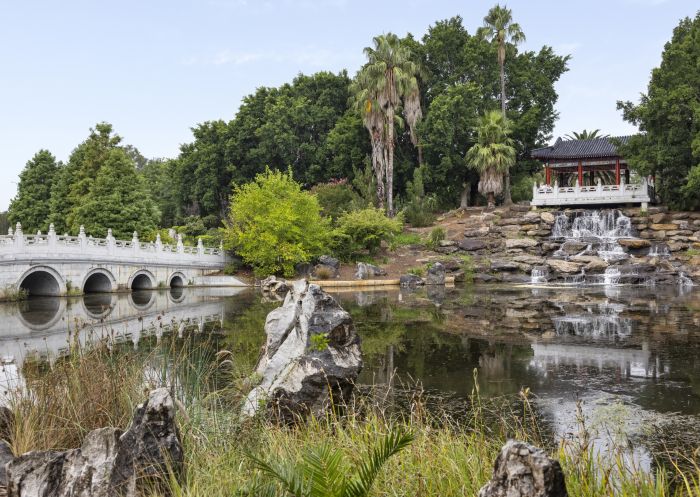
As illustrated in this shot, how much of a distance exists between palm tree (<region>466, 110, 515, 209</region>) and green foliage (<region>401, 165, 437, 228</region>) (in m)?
3.77

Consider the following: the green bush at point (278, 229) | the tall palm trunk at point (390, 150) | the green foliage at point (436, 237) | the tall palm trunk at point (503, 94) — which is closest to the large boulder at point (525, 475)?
the green bush at point (278, 229)

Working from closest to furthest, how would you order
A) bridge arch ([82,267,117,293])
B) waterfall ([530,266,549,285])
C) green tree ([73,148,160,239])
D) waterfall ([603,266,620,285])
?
waterfall ([603,266,620,285]) → bridge arch ([82,267,117,293]) → waterfall ([530,266,549,285]) → green tree ([73,148,160,239])

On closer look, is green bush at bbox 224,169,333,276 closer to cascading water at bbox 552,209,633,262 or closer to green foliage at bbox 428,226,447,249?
green foliage at bbox 428,226,447,249

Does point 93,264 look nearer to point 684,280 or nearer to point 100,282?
point 100,282

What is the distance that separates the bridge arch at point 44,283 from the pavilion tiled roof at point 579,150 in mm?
30029

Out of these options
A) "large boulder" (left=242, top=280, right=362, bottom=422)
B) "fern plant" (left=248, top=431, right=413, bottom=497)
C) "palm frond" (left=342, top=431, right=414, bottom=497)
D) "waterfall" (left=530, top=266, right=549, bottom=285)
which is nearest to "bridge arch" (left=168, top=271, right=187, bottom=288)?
"waterfall" (left=530, top=266, right=549, bottom=285)

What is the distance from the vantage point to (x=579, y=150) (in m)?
38.5

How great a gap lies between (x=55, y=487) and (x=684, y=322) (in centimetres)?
1435

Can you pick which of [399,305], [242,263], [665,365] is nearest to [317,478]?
[665,365]

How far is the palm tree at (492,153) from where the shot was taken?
38.4 meters

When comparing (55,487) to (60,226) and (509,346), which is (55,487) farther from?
(60,226)

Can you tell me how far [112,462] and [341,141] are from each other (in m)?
A: 42.9

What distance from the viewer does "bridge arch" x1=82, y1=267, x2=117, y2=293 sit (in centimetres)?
2808

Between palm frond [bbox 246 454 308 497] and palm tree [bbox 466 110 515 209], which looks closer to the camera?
palm frond [bbox 246 454 308 497]
